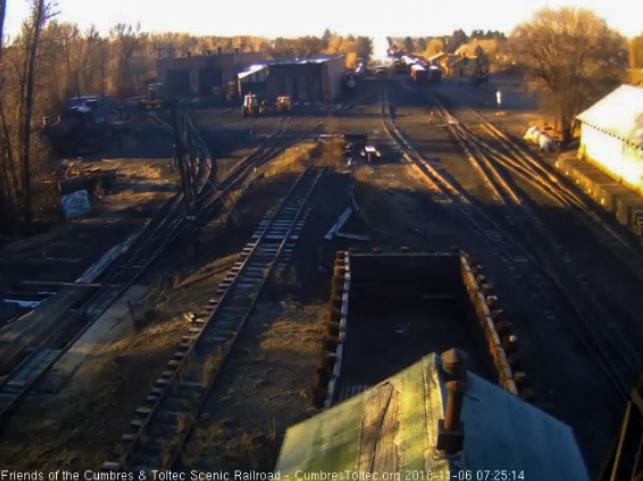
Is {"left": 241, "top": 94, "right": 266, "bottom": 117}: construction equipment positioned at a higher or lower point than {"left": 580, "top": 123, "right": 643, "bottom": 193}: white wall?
higher

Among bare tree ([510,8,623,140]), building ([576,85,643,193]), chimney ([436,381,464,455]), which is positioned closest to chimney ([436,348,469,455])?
chimney ([436,381,464,455])

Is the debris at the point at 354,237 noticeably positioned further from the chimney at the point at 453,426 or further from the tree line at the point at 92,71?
the chimney at the point at 453,426

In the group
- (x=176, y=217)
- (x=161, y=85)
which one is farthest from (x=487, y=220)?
(x=161, y=85)

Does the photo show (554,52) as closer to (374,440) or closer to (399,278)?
(399,278)

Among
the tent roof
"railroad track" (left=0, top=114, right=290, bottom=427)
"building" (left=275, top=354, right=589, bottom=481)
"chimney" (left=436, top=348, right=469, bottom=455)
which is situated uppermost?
the tent roof

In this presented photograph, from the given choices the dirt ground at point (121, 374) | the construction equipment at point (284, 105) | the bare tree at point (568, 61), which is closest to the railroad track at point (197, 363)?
the dirt ground at point (121, 374)

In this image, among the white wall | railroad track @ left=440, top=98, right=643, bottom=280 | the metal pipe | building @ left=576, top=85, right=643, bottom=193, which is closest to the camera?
the metal pipe

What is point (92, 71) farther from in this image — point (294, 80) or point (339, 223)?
point (339, 223)

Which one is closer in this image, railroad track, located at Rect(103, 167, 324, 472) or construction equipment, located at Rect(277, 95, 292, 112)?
railroad track, located at Rect(103, 167, 324, 472)

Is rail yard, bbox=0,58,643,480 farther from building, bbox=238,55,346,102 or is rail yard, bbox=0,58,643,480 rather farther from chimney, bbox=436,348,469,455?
building, bbox=238,55,346,102
